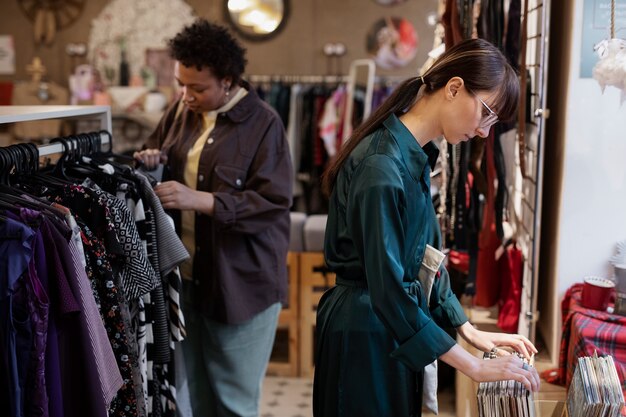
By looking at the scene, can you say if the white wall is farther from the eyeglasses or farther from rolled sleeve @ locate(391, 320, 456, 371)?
rolled sleeve @ locate(391, 320, 456, 371)

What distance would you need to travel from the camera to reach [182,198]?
221 centimetres

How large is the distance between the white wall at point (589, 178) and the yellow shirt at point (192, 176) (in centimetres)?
107

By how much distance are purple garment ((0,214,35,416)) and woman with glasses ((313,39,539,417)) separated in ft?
2.09

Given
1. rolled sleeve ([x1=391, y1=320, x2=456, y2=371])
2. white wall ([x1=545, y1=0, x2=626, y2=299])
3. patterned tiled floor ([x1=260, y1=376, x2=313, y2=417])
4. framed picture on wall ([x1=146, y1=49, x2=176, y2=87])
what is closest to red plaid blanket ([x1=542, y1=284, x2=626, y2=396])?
white wall ([x1=545, y1=0, x2=626, y2=299])

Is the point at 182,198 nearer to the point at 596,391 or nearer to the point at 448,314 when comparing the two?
the point at 448,314

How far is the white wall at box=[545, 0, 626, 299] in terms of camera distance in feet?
7.08

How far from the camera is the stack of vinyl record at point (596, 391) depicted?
4.79ft

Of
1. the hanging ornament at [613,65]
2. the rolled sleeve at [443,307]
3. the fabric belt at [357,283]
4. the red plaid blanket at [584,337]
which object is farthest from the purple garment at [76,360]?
the hanging ornament at [613,65]

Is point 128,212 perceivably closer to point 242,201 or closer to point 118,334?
point 118,334

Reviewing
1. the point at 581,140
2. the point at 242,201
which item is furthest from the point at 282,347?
the point at 581,140

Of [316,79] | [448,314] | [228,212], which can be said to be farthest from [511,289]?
[316,79]

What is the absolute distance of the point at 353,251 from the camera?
1.56 meters

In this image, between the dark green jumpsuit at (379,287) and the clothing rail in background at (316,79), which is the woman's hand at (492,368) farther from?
the clothing rail in background at (316,79)

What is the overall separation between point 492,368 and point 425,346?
0.14 m
